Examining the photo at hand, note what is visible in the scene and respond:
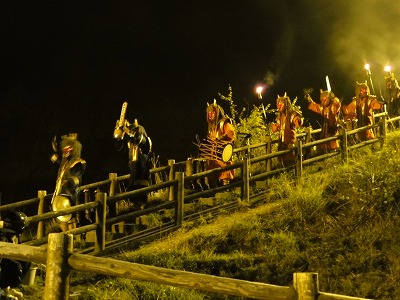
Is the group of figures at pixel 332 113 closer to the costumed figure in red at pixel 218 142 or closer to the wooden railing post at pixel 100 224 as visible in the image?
the costumed figure in red at pixel 218 142

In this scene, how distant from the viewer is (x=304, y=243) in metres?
10.5

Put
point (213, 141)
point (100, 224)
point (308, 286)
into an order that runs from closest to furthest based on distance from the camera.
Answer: point (308, 286) → point (100, 224) → point (213, 141)

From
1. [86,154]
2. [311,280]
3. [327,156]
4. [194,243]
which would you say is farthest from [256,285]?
[86,154]

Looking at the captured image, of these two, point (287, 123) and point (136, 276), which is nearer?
point (136, 276)

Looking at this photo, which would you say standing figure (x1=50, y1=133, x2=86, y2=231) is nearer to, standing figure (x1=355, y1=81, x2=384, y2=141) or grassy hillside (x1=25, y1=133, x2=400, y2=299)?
grassy hillside (x1=25, y1=133, x2=400, y2=299)

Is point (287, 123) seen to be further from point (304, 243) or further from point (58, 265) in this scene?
point (58, 265)

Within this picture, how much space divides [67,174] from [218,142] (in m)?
4.39

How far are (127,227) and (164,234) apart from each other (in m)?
1.49

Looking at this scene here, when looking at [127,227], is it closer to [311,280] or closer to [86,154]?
[311,280]

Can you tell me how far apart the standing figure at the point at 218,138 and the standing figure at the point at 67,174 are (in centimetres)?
370

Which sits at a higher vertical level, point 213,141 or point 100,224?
point 213,141

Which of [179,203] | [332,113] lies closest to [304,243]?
[179,203]

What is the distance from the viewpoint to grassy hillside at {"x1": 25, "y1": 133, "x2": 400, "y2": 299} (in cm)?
903

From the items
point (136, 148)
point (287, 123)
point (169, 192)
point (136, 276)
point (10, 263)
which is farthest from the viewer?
point (287, 123)
